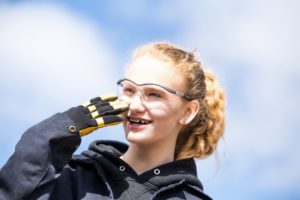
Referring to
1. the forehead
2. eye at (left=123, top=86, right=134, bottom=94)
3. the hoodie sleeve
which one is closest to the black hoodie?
the hoodie sleeve

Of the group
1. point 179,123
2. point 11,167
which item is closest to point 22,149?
point 11,167

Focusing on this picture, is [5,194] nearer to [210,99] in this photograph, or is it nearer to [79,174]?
[79,174]

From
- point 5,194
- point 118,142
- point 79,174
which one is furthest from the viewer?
point 118,142

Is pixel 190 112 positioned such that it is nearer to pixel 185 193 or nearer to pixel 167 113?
pixel 167 113

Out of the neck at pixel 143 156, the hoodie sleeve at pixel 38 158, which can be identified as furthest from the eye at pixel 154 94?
the hoodie sleeve at pixel 38 158

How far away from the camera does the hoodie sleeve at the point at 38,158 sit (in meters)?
4.33

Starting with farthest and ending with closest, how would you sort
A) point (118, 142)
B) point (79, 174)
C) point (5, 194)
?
point (118, 142) < point (79, 174) < point (5, 194)

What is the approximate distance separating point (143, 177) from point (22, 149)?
0.89 meters

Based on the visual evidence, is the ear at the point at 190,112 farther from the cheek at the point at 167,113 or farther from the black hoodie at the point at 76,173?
the black hoodie at the point at 76,173

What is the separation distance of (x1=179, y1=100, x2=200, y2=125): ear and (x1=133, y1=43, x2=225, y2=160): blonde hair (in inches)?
1.8

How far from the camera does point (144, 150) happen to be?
4.88 meters

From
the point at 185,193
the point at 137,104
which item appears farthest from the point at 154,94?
the point at 185,193

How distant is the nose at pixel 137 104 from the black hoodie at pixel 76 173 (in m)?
0.36

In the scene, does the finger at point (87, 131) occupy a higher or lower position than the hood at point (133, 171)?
higher
